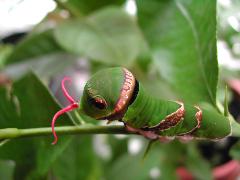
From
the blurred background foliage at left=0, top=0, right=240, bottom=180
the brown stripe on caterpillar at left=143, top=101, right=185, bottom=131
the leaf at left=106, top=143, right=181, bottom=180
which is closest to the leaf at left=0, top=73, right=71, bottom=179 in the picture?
the blurred background foliage at left=0, top=0, right=240, bottom=180

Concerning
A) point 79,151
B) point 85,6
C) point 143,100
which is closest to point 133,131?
point 143,100

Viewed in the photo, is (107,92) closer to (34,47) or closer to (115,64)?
(115,64)

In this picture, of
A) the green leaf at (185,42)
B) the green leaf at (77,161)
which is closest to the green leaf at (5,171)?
the green leaf at (77,161)

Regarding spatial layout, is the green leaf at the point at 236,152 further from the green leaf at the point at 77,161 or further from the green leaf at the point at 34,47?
the green leaf at the point at 34,47

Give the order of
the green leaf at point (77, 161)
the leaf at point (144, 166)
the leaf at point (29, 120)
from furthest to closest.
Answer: the leaf at point (144, 166)
the green leaf at point (77, 161)
the leaf at point (29, 120)

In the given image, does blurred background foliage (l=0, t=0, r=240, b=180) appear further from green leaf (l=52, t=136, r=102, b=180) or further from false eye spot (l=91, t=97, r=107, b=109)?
false eye spot (l=91, t=97, r=107, b=109)
